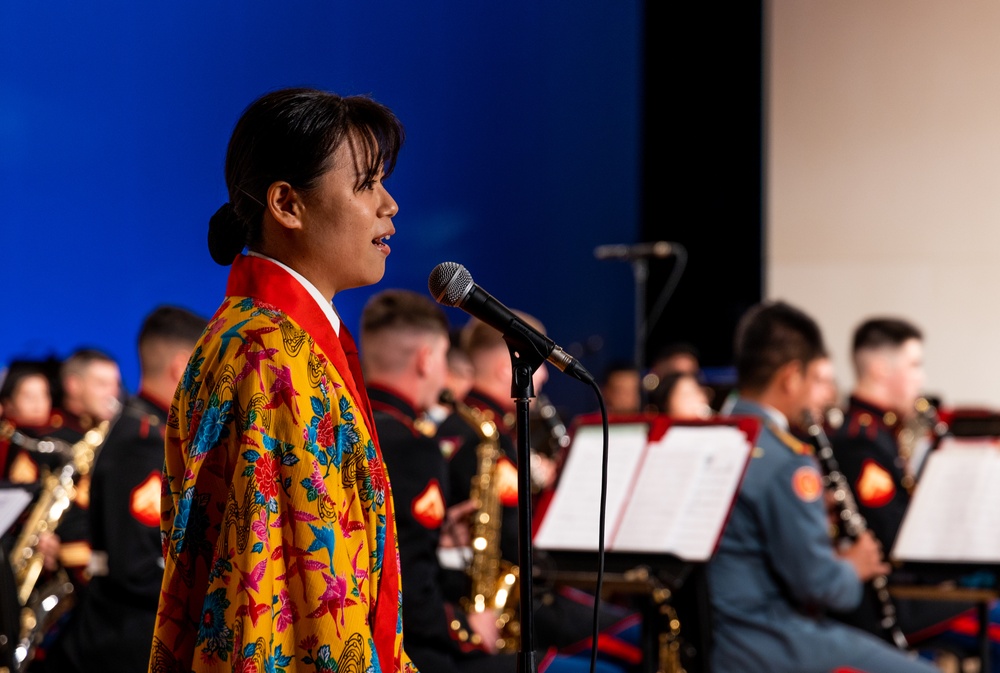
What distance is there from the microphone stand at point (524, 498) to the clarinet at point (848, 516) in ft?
7.80

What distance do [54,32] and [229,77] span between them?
1.29 m

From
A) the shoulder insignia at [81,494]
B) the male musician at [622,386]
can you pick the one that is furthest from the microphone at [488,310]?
the male musician at [622,386]

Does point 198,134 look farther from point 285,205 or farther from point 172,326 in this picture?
point 285,205

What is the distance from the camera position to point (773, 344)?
3.64 m

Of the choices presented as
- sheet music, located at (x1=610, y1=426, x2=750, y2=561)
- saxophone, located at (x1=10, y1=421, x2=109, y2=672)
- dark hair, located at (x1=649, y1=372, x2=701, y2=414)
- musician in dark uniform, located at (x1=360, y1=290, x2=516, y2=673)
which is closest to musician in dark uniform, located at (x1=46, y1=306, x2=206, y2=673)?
musician in dark uniform, located at (x1=360, y1=290, x2=516, y2=673)

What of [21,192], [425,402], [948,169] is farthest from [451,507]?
[948,169]

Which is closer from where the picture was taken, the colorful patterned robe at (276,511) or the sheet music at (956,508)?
the colorful patterned robe at (276,511)

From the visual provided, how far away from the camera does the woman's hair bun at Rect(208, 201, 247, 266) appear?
1706 mm

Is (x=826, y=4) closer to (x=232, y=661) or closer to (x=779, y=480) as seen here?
(x=779, y=480)

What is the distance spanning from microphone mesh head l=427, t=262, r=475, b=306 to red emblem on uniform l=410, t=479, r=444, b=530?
140 cm

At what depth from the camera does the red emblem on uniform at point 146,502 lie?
3258 mm

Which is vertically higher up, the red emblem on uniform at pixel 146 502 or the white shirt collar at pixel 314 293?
the white shirt collar at pixel 314 293

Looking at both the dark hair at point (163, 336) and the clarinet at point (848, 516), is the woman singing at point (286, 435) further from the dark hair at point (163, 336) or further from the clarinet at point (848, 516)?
the clarinet at point (848, 516)

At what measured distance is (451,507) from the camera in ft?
13.1
